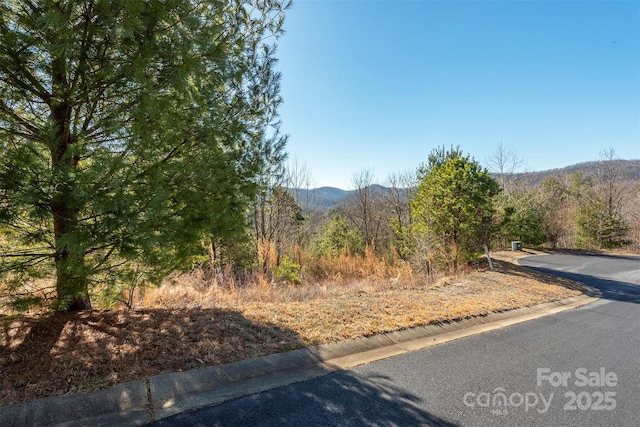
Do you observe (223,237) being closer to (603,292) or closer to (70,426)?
(70,426)

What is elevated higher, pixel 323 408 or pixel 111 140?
pixel 111 140

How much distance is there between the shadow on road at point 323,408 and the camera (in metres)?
1.98

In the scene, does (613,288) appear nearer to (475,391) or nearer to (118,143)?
(475,391)

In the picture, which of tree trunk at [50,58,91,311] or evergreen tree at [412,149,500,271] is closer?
tree trunk at [50,58,91,311]

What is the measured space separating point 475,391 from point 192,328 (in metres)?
2.65

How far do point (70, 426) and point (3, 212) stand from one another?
1464 millimetres

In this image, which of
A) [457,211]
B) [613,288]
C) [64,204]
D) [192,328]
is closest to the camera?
[64,204]

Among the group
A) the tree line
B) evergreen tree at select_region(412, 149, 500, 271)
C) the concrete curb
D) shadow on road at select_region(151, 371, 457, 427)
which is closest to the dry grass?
the concrete curb

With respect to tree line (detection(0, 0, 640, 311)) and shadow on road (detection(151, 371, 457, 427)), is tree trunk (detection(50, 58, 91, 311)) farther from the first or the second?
shadow on road (detection(151, 371, 457, 427))

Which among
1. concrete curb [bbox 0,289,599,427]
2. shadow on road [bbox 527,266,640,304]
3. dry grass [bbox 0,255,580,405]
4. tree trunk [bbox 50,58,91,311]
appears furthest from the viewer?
shadow on road [bbox 527,266,640,304]

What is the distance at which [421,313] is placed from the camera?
428 centimetres

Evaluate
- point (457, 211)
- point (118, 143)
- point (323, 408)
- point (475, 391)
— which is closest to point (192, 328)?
point (323, 408)

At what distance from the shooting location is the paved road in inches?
81.6

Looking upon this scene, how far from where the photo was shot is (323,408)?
2150mm
